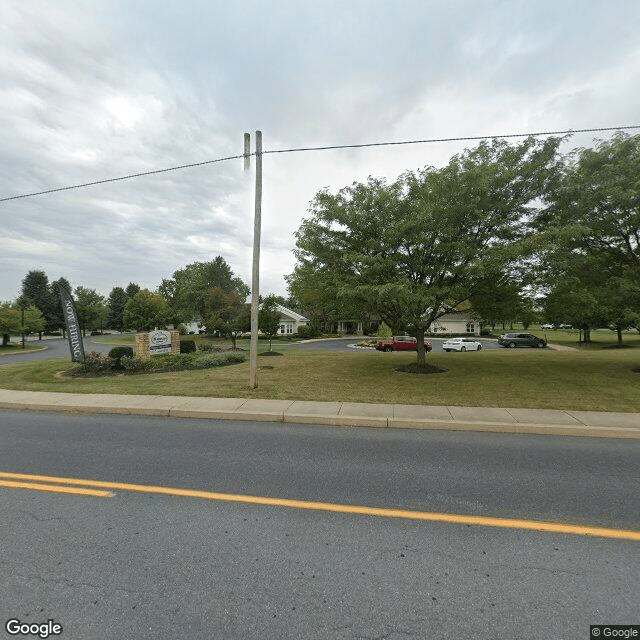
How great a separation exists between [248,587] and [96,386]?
9.83 metres

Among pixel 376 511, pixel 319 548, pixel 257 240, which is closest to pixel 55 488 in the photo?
pixel 319 548

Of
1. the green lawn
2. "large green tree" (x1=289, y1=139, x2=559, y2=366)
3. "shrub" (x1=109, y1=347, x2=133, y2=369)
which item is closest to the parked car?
the green lawn

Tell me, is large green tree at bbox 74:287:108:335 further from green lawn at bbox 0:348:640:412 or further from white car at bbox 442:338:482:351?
white car at bbox 442:338:482:351

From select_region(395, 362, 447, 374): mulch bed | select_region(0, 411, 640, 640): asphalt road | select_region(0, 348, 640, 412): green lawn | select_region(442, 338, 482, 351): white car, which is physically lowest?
select_region(0, 411, 640, 640): asphalt road

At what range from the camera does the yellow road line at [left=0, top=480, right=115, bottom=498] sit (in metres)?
3.91

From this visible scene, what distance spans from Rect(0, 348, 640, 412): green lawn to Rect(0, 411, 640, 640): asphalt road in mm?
3285

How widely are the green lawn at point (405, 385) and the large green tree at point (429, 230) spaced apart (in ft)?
8.46

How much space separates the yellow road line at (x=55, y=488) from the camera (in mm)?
3907

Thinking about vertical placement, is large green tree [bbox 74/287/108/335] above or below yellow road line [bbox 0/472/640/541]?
above

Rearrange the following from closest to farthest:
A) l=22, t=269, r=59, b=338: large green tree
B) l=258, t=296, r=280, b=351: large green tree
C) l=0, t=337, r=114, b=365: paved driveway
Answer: l=0, t=337, r=114, b=365: paved driveway < l=258, t=296, r=280, b=351: large green tree < l=22, t=269, r=59, b=338: large green tree

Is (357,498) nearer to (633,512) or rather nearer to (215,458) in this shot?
(215,458)

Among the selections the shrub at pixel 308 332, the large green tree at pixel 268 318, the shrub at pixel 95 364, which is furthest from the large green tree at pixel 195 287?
the shrub at pixel 95 364

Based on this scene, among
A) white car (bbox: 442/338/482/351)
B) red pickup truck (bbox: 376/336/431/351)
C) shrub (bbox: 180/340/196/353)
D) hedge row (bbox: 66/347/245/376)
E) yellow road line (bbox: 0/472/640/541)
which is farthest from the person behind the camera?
white car (bbox: 442/338/482/351)

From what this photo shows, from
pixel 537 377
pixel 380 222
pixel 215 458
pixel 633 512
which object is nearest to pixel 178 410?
pixel 215 458
